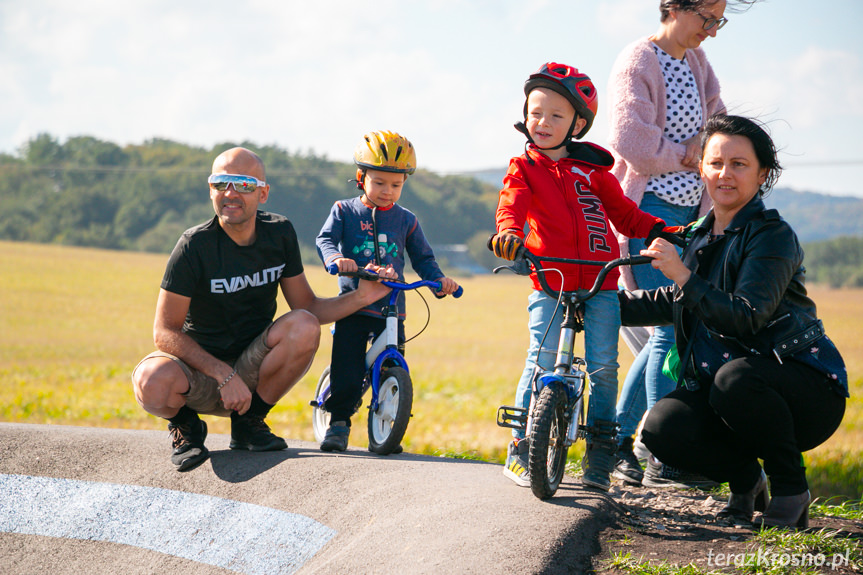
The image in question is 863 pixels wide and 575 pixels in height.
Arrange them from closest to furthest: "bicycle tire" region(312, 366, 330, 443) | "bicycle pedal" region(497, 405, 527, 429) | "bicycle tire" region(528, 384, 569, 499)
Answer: "bicycle tire" region(528, 384, 569, 499) < "bicycle pedal" region(497, 405, 527, 429) < "bicycle tire" region(312, 366, 330, 443)

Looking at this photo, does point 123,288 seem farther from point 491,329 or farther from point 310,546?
point 310,546

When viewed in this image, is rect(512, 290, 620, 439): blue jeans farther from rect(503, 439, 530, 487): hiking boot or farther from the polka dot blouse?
the polka dot blouse

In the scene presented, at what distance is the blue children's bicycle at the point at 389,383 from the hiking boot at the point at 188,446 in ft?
2.20

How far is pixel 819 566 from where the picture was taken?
301 cm

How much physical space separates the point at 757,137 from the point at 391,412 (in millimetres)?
2239

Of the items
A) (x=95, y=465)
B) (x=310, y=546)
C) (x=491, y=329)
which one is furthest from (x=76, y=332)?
(x=310, y=546)

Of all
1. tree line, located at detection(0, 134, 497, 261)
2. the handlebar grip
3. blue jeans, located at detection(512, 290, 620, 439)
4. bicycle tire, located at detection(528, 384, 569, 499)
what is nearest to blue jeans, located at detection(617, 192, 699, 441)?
blue jeans, located at detection(512, 290, 620, 439)

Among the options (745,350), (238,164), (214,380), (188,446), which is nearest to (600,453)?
(745,350)

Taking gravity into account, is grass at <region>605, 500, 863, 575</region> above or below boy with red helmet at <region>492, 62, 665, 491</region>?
below

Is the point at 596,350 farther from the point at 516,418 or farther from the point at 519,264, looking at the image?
the point at 519,264

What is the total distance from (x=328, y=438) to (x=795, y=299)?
2439mm

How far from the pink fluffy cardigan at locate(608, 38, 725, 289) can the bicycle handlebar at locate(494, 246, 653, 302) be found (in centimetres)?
98

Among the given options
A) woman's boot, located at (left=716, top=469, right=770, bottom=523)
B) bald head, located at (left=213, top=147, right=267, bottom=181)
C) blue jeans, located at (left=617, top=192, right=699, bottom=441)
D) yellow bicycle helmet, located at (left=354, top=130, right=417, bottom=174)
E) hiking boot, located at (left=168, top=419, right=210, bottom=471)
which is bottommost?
hiking boot, located at (left=168, top=419, right=210, bottom=471)

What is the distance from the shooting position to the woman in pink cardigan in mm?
4406
